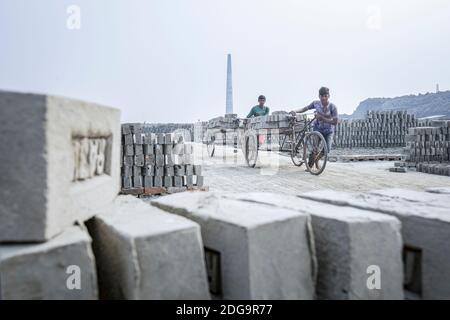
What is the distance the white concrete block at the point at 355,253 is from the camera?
1850mm

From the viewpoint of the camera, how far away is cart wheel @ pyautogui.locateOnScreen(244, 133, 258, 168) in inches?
381

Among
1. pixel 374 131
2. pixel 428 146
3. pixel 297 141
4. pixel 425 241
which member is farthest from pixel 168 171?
pixel 374 131

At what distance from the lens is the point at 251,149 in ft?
33.2

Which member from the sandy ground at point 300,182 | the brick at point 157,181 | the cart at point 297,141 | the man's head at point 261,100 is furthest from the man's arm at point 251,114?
the brick at point 157,181

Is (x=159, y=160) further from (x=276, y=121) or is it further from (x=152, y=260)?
(x=152, y=260)

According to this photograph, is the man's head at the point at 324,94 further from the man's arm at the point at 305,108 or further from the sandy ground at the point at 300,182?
the sandy ground at the point at 300,182

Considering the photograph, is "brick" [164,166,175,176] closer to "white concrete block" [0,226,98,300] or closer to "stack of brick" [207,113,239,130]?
"white concrete block" [0,226,98,300]

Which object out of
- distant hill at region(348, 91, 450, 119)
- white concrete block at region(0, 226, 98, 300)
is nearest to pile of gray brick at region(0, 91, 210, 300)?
white concrete block at region(0, 226, 98, 300)

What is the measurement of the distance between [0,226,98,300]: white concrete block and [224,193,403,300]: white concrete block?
3.56ft

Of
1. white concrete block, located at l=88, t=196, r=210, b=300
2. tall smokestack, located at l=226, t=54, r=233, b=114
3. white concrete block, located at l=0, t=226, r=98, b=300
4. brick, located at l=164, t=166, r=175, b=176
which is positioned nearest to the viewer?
white concrete block, located at l=0, t=226, r=98, b=300

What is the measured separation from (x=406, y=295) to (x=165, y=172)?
15.6 ft

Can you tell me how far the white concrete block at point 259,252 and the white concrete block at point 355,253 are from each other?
0.11 metres

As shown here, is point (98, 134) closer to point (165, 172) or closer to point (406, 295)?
point (406, 295)

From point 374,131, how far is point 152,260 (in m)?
22.8
